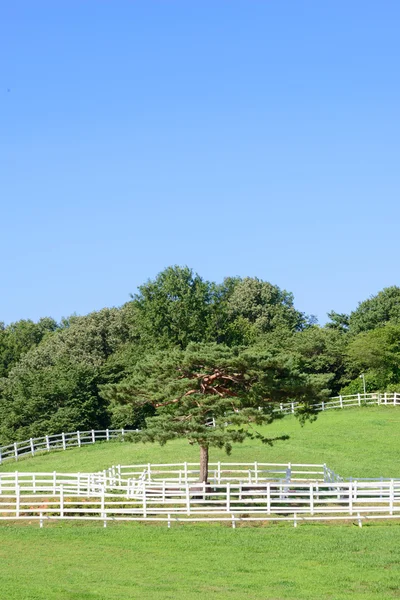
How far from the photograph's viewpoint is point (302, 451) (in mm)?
46875

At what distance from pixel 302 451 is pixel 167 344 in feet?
96.4

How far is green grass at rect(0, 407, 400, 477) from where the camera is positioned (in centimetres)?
4434

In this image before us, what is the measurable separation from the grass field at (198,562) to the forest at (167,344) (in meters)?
23.2

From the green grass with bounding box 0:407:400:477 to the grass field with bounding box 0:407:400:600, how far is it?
14830mm

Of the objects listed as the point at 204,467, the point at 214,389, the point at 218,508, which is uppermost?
the point at 214,389

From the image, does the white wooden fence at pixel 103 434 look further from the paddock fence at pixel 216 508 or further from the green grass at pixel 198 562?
the green grass at pixel 198 562

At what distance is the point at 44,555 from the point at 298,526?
8.37 meters

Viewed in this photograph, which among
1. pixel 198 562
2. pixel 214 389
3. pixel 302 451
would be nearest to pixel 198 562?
pixel 198 562

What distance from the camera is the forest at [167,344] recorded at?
66688mm

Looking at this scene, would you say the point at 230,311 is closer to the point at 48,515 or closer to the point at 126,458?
the point at 126,458

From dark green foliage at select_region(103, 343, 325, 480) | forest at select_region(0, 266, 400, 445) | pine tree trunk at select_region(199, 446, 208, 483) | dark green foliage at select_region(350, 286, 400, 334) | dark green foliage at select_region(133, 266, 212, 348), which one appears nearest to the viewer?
dark green foliage at select_region(103, 343, 325, 480)

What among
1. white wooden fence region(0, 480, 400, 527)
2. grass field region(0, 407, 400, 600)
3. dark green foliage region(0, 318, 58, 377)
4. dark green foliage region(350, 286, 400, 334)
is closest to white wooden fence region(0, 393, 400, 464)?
dark green foliage region(350, 286, 400, 334)

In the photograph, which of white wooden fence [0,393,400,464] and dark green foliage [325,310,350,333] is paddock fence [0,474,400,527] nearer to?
white wooden fence [0,393,400,464]

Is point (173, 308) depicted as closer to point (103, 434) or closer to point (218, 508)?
point (103, 434)
